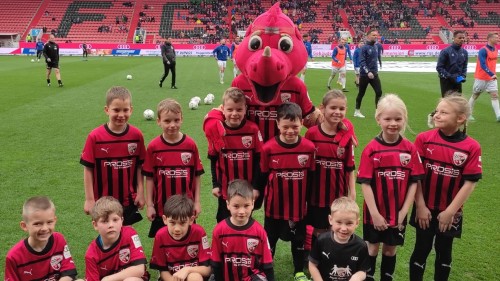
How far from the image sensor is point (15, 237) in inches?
181

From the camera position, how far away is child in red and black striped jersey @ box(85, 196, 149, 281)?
3369mm

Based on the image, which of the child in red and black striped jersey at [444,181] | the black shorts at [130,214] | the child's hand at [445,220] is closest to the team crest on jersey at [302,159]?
the child in red and black striped jersey at [444,181]

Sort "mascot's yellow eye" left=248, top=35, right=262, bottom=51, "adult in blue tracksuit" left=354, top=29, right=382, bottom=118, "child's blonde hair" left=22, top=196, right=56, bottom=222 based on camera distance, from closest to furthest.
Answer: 1. "child's blonde hair" left=22, top=196, right=56, bottom=222
2. "mascot's yellow eye" left=248, top=35, right=262, bottom=51
3. "adult in blue tracksuit" left=354, top=29, right=382, bottom=118

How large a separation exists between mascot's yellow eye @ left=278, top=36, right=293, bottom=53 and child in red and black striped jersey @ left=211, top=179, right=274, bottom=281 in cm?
132

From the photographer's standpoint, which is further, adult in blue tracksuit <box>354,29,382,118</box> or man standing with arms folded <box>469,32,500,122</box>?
adult in blue tracksuit <box>354,29,382,118</box>

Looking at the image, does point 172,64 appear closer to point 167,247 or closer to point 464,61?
point 464,61

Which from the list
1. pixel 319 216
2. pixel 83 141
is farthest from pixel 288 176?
pixel 83 141

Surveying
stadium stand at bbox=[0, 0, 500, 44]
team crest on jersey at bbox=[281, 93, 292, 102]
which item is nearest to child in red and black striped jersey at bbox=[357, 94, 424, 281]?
team crest on jersey at bbox=[281, 93, 292, 102]

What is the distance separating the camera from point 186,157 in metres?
3.96

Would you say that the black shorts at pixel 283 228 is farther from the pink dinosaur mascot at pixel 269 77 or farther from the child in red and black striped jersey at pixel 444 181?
the child in red and black striped jersey at pixel 444 181

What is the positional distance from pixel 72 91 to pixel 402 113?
14.8 meters

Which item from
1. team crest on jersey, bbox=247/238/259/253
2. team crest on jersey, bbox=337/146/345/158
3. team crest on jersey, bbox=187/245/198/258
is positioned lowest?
team crest on jersey, bbox=187/245/198/258

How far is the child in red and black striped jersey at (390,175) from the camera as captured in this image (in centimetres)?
350

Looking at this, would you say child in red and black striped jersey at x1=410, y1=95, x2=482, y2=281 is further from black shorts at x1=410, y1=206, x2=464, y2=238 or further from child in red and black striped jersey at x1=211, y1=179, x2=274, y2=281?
child in red and black striped jersey at x1=211, y1=179, x2=274, y2=281
